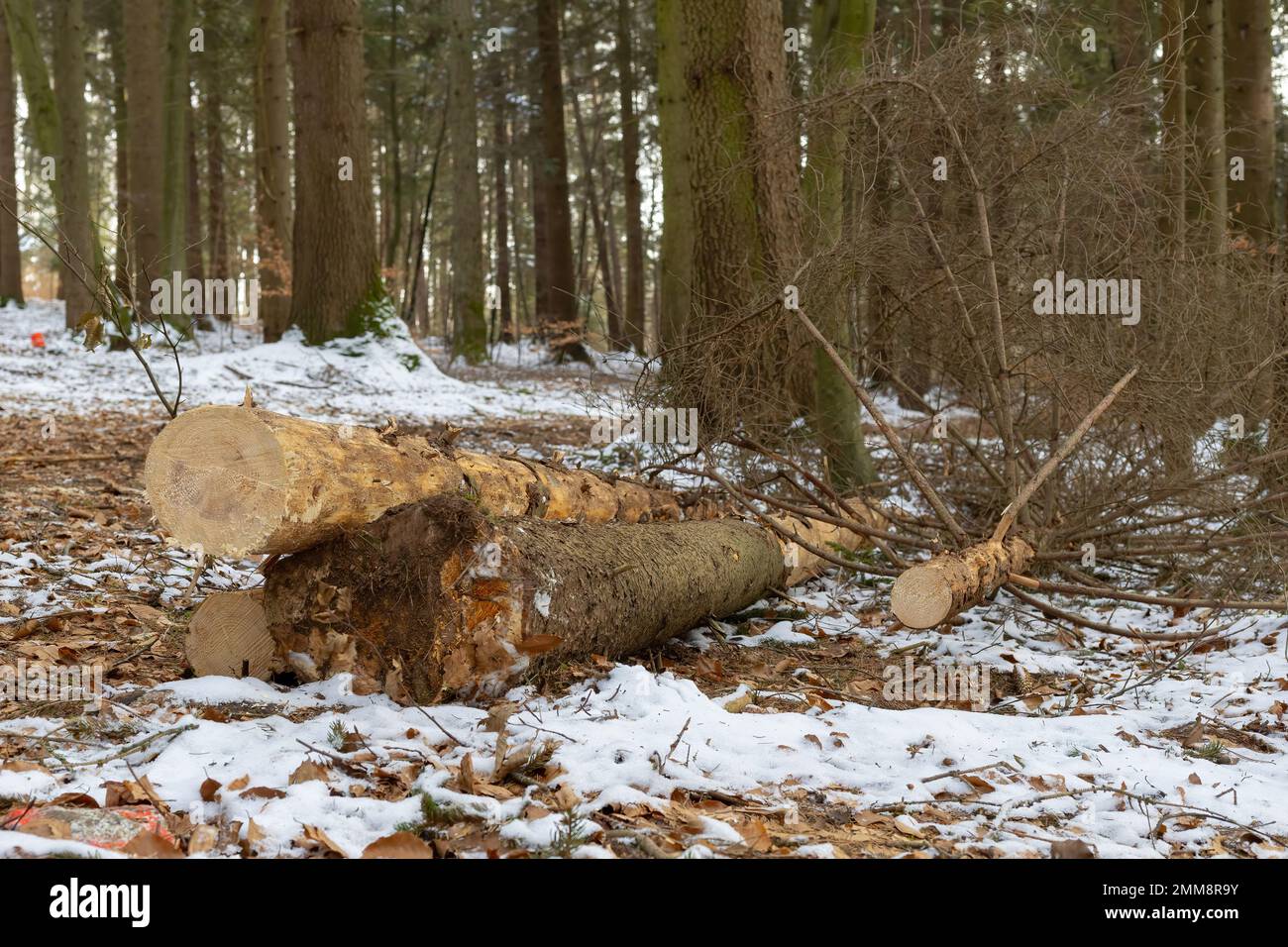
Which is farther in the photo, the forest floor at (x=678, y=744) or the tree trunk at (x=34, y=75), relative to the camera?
the tree trunk at (x=34, y=75)

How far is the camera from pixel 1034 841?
2.82 m

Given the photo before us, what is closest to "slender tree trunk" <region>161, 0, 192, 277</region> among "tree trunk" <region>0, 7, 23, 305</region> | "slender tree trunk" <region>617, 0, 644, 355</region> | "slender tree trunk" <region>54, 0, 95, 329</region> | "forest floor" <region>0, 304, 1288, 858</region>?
"slender tree trunk" <region>54, 0, 95, 329</region>

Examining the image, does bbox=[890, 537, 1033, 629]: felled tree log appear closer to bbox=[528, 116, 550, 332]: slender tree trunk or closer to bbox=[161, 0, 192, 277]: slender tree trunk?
bbox=[161, 0, 192, 277]: slender tree trunk

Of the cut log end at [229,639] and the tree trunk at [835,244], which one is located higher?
the tree trunk at [835,244]

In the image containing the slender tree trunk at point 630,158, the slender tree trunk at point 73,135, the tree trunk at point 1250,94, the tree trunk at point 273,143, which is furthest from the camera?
the slender tree trunk at point 630,158

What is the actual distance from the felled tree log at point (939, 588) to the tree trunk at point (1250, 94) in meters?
6.89

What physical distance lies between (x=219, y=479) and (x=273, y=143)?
13339mm

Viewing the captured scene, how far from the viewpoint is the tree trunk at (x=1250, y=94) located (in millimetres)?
9445

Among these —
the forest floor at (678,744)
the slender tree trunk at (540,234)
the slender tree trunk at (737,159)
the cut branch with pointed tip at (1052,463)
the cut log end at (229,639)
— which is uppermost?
the slender tree trunk at (540,234)

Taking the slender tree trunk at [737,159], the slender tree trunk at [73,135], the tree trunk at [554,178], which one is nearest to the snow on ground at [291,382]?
the slender tree trunk at [73,135]

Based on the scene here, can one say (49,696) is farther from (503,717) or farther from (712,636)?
(712,636)

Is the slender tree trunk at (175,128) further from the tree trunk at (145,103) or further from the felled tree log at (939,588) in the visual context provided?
the felled tree log at (939,588)

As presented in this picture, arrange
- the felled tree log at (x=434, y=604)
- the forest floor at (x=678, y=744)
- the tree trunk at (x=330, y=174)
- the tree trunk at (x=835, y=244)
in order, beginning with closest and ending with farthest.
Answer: the forest floor at (x=678, y=744)
the felled tree log at (x=434, y=604)
the tree trunk at (x=835, y=244)
the tree trunk at (x=330, y=174)

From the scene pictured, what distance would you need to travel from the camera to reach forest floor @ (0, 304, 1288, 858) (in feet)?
8.87
